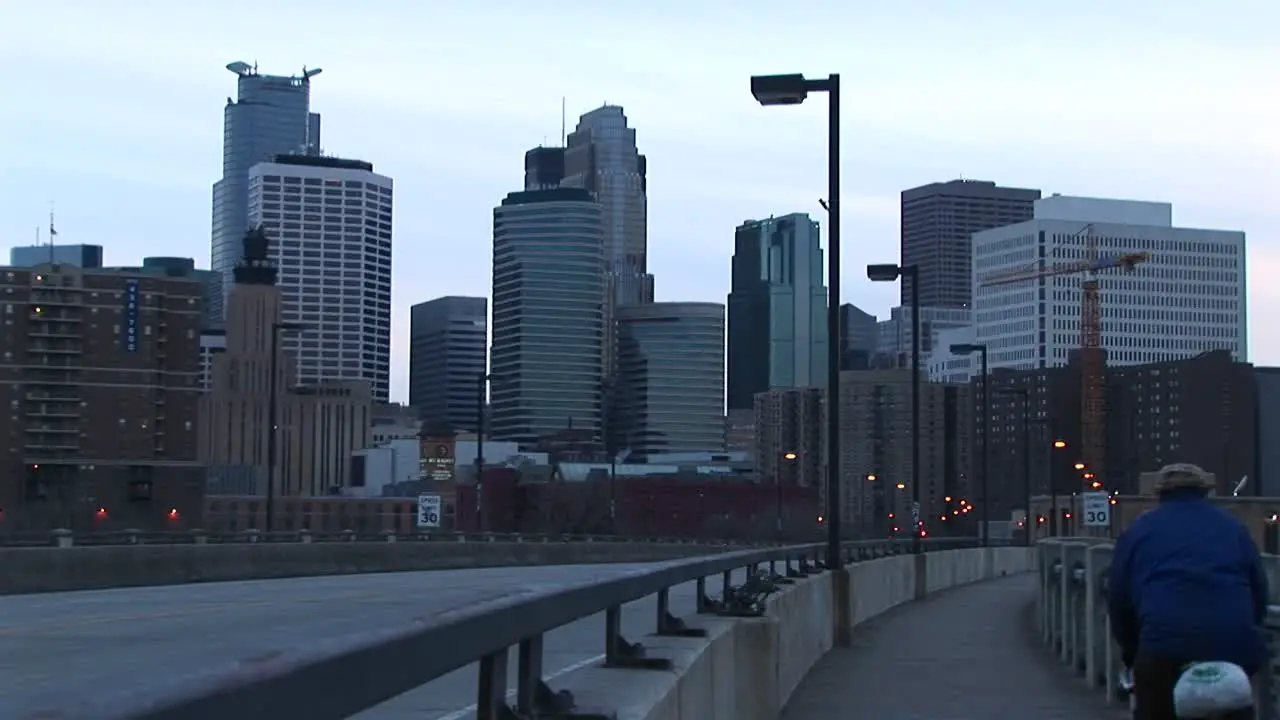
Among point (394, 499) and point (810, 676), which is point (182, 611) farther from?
point (394, 499)

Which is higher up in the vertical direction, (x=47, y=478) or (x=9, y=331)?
(x=9, y=331)

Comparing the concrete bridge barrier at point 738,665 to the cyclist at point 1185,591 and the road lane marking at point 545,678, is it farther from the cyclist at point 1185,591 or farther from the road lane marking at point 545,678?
the cyclist at point 1185,591

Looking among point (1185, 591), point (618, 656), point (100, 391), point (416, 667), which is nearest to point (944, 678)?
point (618, 656)

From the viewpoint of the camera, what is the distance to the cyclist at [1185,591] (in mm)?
7742

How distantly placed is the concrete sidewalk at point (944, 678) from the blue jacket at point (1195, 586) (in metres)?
7.76

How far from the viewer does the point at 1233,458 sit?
146m

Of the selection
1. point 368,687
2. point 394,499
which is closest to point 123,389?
point 394,499

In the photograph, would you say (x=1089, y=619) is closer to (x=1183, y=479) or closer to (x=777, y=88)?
(x=1183, y=479)

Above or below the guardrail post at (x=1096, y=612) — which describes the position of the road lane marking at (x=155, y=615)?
below

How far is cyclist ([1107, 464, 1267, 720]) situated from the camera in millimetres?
7742

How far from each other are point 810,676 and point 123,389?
137 m

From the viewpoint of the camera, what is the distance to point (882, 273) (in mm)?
40781

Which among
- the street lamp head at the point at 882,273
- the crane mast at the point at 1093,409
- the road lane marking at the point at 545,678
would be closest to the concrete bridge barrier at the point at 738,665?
the road lane marking at the point at 545,678

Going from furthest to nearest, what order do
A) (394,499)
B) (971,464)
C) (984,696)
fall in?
(971,464), (394,499), (984,696)
